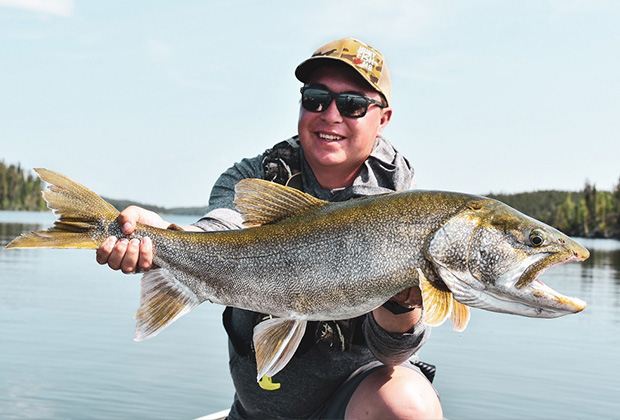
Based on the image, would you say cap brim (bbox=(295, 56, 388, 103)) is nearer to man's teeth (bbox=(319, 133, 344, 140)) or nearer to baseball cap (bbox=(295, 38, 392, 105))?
baseball cap (bbox=(295, 38, 392, 105))

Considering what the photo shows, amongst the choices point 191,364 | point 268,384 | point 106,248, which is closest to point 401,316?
point 268,384

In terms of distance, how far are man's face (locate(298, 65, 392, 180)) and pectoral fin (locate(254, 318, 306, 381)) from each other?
1440 mm

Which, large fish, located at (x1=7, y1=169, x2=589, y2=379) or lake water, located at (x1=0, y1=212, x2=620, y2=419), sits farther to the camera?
lake water, located at (x1=0, y1=212, x2=620, y2=419)

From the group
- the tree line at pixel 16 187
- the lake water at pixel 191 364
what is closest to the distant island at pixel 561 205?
the tree line at pixel 16 187

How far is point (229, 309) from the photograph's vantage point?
544 centimetres

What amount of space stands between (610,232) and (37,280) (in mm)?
95894

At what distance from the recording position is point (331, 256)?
3.90 meters

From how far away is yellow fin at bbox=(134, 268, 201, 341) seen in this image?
167 inches

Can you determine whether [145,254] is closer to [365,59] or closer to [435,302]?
[435,302]

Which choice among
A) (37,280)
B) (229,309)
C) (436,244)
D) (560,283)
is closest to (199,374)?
(229,309)

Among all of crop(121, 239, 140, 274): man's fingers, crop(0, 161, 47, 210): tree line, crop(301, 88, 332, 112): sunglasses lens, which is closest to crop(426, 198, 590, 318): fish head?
crop(301, 88, 332, 112): sunglasses lens

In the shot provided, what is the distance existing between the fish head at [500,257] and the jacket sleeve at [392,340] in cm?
82

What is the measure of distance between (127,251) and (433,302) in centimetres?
181

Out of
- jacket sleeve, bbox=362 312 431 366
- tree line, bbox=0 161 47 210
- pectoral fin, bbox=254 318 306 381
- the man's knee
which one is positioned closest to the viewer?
pectoral fin, bbox=254 318 306 381
